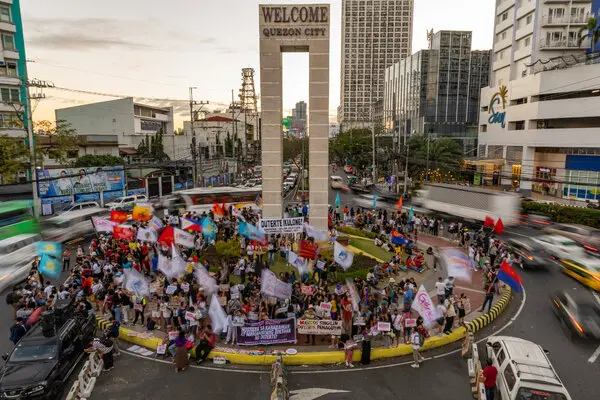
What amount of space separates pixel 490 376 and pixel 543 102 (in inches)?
1930

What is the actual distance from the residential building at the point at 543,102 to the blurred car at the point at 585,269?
21518 mm

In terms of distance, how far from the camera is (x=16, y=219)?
37.1 meters

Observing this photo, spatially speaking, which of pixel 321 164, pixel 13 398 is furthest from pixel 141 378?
pixel 321 164

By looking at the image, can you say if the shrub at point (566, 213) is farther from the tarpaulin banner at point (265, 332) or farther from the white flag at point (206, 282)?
the white flag at point (206, 282)

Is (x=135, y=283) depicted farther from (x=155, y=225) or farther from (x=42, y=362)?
(x=155, y=225)

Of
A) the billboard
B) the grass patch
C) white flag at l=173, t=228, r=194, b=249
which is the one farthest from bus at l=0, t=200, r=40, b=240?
the grass patch

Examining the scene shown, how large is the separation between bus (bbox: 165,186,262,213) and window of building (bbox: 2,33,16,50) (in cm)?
2577

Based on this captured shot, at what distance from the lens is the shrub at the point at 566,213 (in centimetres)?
3633

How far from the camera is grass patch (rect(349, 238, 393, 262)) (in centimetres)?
2460

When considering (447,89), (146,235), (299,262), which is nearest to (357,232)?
(299,262)

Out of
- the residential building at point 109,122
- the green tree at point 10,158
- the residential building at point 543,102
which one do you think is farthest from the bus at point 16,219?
the residential building at point 543,102

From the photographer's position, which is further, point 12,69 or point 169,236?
point 12,69

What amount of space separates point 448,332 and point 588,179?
43869 mm

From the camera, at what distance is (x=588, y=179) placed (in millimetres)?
48312
